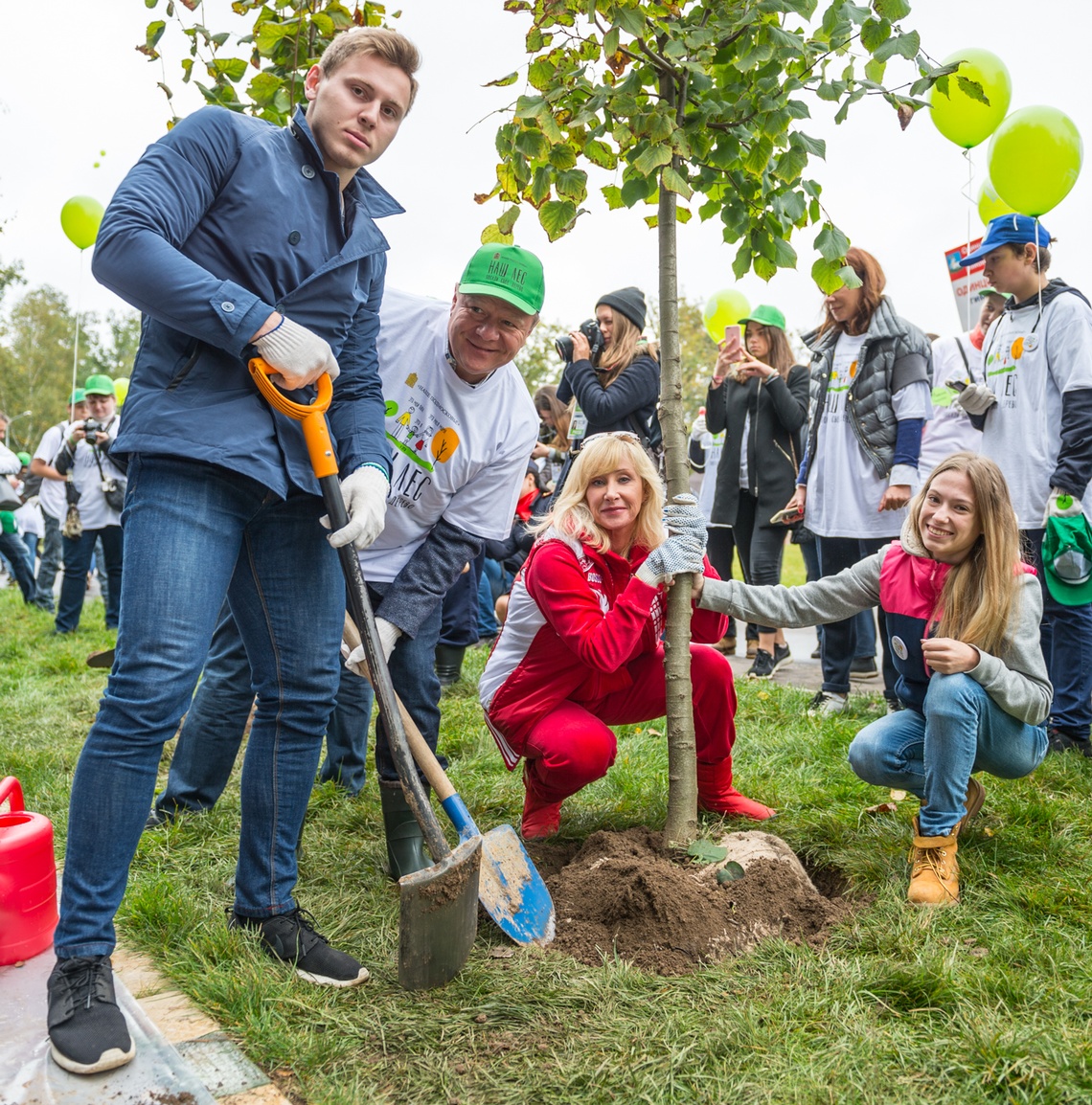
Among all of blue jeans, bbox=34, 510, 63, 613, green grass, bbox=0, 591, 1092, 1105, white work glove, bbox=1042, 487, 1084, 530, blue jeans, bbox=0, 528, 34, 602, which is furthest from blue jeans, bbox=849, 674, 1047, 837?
blue jeans, bbox=34, 510, 63, 613

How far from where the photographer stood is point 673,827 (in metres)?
2.82

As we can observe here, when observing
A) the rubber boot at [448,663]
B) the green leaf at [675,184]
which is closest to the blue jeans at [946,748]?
the green leaf at [675,184]

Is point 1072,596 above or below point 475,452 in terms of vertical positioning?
below

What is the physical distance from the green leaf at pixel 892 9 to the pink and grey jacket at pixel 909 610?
4.50 ft

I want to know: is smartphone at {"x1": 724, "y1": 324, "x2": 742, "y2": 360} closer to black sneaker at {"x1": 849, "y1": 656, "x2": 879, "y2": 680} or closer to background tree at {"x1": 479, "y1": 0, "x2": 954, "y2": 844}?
black sneaker at {"x1": 849, "y1": 656, "x2": 879, "y2": 680}

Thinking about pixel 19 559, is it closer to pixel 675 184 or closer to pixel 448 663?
pixel 448 663

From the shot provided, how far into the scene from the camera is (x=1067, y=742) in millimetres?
3854

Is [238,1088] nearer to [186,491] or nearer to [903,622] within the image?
[186,491]

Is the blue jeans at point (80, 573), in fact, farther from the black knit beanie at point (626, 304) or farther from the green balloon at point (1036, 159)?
the green balloon at point (1036, 159)

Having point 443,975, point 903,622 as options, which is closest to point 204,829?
point 443,975

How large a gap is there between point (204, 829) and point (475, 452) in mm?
1452

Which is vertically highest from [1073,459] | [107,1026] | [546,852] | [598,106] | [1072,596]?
[598,106]

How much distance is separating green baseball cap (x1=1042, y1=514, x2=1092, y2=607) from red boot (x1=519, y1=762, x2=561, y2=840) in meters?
2.15

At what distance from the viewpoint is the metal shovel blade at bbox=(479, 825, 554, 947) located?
2.38 meters
